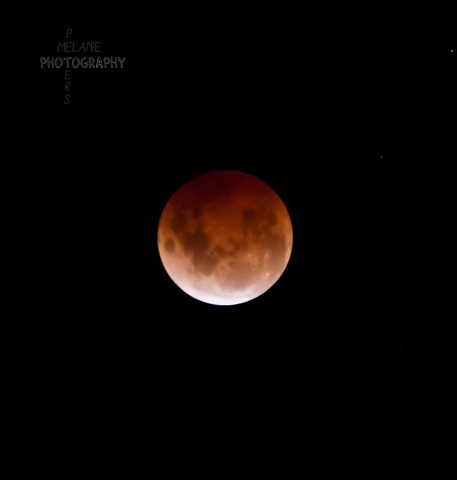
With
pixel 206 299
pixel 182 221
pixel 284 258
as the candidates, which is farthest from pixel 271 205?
pixel 206 299

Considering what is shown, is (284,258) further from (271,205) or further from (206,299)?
(206,299)

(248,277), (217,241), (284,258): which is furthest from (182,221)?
(284,258)

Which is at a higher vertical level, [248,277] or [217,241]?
[217,241]

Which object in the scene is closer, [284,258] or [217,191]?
[217,191]

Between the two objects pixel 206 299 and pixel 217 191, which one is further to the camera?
pixel 206 299

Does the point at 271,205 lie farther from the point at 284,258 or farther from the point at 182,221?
the point at 182,221

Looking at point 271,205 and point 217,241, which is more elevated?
point 271,205

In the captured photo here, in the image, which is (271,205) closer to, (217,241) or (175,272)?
(217,241)

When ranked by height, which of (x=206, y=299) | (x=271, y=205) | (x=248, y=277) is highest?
(x=271, y=205)

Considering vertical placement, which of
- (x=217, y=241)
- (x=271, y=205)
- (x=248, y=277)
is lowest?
(x=248, y=277)
